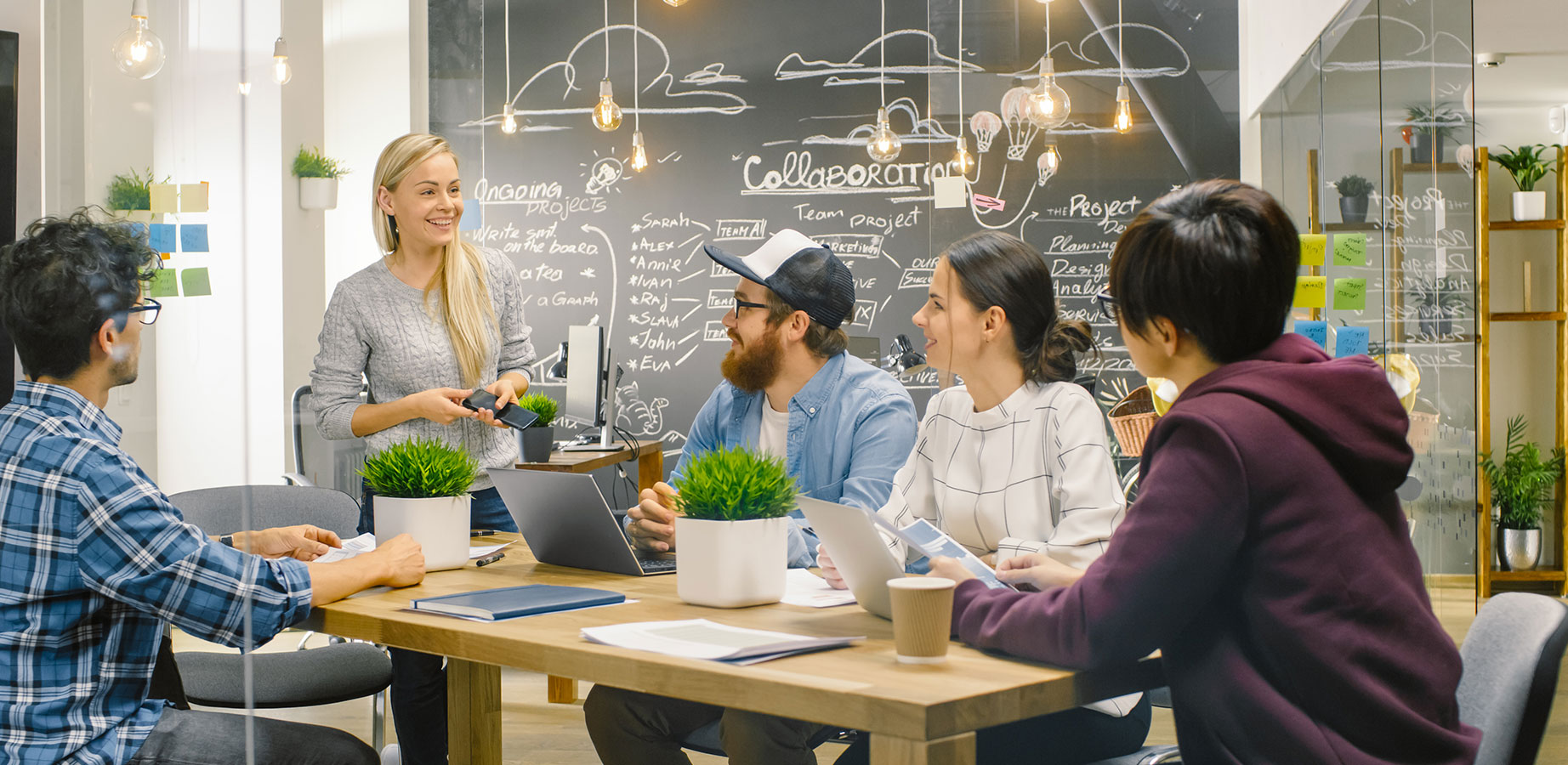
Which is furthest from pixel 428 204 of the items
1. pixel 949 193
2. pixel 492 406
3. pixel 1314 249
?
pixel 949 193

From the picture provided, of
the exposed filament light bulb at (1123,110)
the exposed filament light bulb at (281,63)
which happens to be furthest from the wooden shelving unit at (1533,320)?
the exposed filament light bulb at (281,63)

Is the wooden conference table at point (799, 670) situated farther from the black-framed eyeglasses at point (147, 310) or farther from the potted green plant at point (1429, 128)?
the potted green plant at point (1429, 128)

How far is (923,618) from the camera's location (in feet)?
4.05

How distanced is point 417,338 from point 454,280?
0.15m

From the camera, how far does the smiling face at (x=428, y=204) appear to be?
252 centimetres

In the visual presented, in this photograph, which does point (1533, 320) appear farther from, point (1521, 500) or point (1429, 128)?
point (1429, 128)

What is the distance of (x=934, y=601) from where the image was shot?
1230 mm

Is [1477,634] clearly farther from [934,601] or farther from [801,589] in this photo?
[801,589]

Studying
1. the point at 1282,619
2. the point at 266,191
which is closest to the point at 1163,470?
the point at 1282,619

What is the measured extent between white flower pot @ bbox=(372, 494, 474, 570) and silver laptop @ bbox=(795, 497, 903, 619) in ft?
2.13

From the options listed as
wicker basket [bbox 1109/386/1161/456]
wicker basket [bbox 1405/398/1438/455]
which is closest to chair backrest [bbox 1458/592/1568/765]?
wicker basket [bbox 1109/386/1161/456]

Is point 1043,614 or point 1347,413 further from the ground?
point 1347,413

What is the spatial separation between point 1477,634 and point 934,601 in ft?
1.96

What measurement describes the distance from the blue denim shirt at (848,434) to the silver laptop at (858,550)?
0.56m
